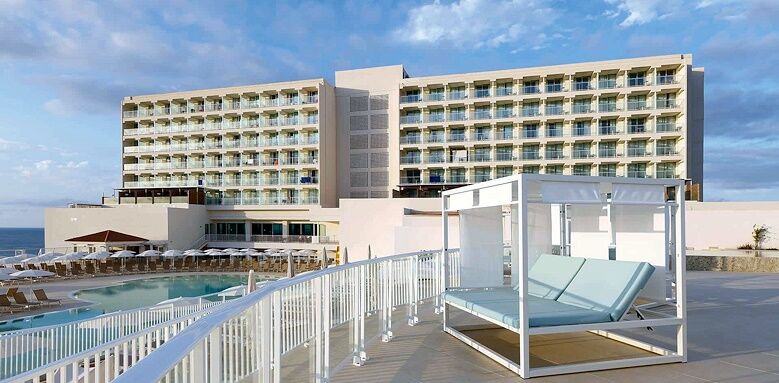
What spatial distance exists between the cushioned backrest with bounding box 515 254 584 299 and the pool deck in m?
16.9

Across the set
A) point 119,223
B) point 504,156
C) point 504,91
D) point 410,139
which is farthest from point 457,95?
point 119,223

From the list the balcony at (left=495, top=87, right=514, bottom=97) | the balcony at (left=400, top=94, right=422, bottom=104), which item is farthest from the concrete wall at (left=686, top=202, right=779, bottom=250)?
the balcony at (left=400, top=94, right=422, bottom=104)

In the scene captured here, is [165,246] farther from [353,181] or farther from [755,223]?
[755,223]

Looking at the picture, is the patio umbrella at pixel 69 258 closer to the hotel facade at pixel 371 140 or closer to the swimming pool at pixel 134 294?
the swimming pool at pixel 134 294

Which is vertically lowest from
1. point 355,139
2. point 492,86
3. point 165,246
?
point 165,246

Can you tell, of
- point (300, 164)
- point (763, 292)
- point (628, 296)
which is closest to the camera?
point (628, 296)

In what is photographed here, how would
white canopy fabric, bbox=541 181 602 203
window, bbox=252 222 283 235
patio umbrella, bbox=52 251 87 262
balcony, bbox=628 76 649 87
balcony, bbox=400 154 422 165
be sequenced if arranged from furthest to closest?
window, bbox=252 222 283 235 < balcony, bbox=400 154 422 165 < balcony, bbox=628 76 649 87 < patio umbrella, bbox=52 251 87 262 < white canopy fabric, bbox=541 181 602 203

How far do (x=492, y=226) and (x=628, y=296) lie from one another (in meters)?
2.29

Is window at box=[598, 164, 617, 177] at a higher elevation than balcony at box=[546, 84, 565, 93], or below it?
below

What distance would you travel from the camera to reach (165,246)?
37438 mm

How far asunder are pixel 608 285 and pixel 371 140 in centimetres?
4078

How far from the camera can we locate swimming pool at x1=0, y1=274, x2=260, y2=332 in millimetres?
15359

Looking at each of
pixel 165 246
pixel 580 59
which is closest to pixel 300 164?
pixel 165 246

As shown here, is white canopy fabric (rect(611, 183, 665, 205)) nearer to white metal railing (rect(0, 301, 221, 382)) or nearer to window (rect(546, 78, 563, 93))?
white metal railing (rect(0, 301, 221, 382))
